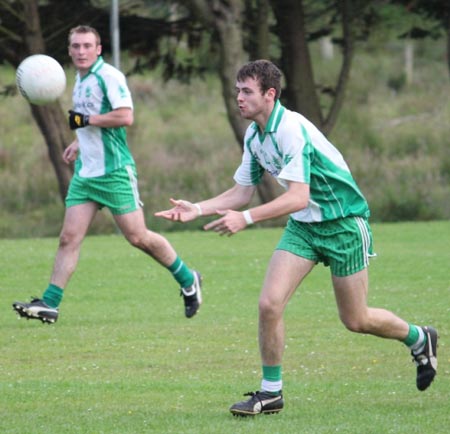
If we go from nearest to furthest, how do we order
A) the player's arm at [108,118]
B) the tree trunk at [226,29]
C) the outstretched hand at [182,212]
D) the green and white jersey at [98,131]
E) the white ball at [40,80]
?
the outstretched hand at [182,212], the player's arm at [108,118], the green and white jersey at [98,131], the white ball at [40,80], the tree trunk at [226,29]

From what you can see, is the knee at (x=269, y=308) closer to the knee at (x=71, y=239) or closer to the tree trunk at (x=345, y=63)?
the knee at (x=71, y=239)

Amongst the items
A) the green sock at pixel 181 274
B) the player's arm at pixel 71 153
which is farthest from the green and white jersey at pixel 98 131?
the green sock at pixel 181 274

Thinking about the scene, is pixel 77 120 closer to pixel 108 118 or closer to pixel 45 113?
pixel 108 118

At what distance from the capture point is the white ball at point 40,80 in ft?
34.4

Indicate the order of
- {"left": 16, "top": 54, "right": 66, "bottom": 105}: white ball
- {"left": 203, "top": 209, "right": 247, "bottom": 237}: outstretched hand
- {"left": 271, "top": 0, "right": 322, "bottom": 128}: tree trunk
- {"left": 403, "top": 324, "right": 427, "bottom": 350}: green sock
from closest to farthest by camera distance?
{"left": 203, "top": 209, "right": 247, "bottom": 237}: outstretched hand
{"left": 403, "top": 324, "right": 427, "bottom": 350}: green sock
{"left": 16, "top": 54, "right": 66, "bottom": 105}: white ball
{"left": 271, "top": 0, "right": 322, "bottom": 128}: tree trunk

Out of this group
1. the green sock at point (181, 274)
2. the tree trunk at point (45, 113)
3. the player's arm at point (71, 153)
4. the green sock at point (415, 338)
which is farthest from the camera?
the tree trunk at point (45, 113)

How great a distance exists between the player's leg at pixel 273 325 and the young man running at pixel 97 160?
3.22 m

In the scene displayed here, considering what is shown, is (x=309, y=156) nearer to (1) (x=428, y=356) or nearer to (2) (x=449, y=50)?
(1) (x=428, y=356)

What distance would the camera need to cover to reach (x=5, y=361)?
9539mm

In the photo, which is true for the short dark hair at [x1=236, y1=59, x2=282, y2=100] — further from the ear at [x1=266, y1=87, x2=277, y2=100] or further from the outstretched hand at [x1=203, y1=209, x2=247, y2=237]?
the outstretched hand at [x1=203, y1=209, x2=247, y2=237]

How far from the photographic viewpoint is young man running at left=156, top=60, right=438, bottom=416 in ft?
23.5

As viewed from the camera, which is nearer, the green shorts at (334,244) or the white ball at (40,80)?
the green shorts at (334,244)

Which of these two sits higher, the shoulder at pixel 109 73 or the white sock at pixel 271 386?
the shoulder at pixel 109 73

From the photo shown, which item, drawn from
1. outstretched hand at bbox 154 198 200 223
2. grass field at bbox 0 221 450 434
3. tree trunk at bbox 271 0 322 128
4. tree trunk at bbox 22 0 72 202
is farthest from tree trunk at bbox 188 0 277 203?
outstretched hand at bbox 154 198 200 223
